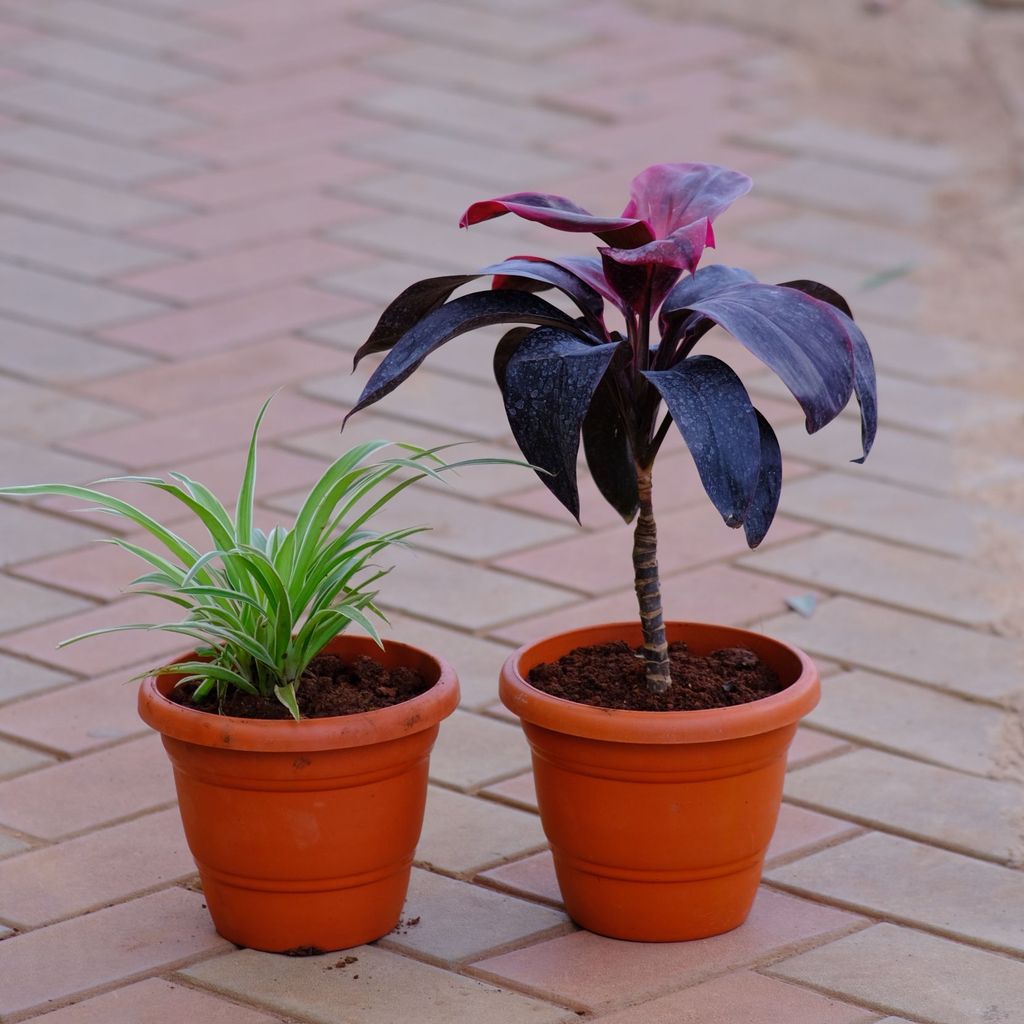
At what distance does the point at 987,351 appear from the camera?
156 inches

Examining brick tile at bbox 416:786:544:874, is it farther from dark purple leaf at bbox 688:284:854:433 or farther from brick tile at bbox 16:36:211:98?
brick tile at bbox 16:36:211:98

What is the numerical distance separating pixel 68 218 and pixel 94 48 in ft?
4.23

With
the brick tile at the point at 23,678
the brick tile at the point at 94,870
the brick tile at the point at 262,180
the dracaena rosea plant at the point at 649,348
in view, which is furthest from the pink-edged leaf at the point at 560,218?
the brick tile at the point at 262,180

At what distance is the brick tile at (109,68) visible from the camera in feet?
17.2

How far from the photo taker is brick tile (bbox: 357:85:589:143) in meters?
5.02

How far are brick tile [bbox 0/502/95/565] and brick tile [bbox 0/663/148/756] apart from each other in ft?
1.48

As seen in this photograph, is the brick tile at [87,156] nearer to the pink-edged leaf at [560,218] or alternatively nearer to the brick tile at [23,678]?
the brick tile at [23,678]

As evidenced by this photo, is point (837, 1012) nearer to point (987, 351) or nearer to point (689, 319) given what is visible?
point (689, 319)

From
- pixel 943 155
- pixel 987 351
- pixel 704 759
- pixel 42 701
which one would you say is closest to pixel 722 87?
pixel 943 155

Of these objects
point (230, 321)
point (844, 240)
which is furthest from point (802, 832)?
point (844, 240)

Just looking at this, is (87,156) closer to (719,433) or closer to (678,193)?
(678,193)

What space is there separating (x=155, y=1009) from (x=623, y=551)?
4.59ft

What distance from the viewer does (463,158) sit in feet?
15.8

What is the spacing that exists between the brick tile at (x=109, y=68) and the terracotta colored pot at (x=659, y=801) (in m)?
3.55
